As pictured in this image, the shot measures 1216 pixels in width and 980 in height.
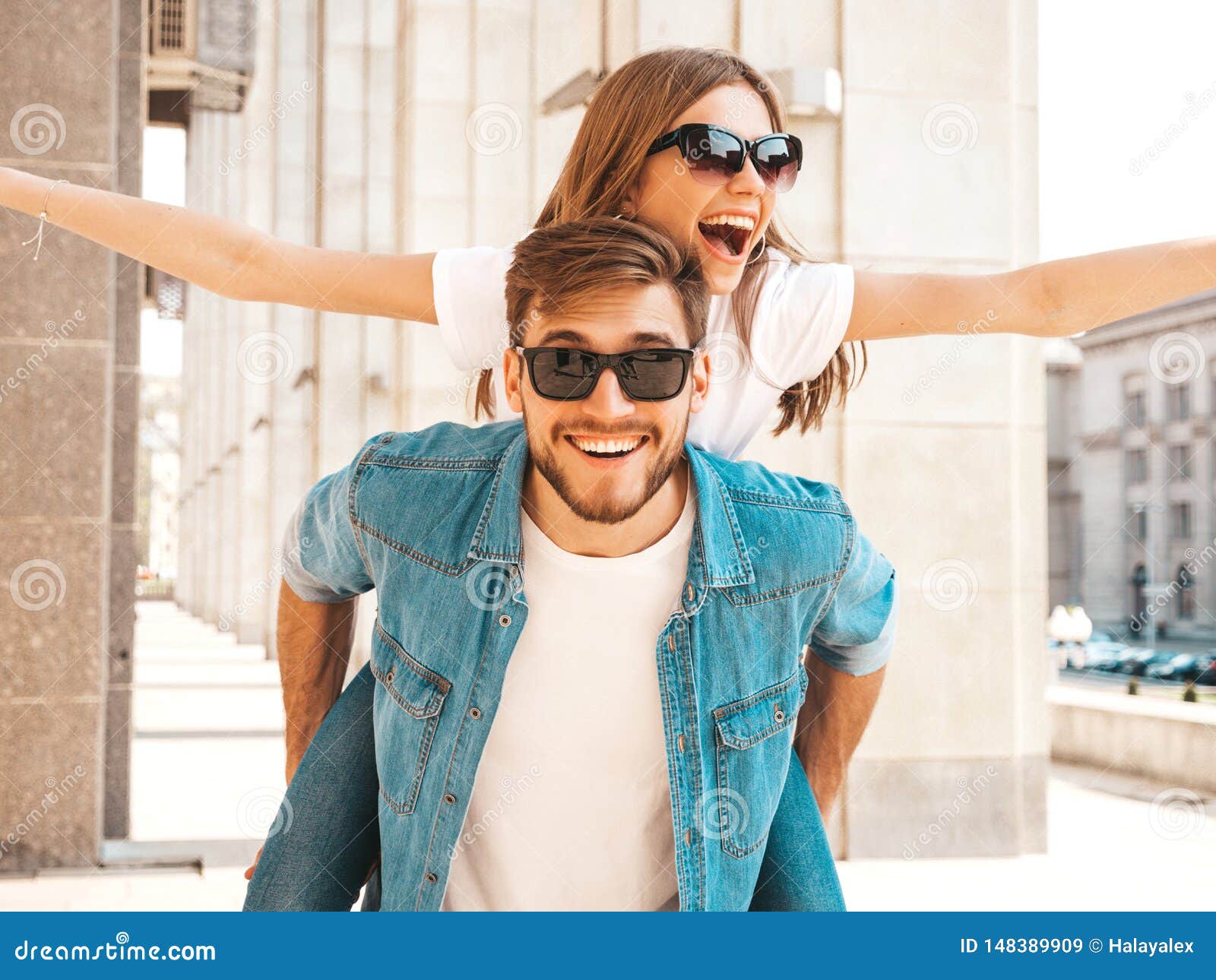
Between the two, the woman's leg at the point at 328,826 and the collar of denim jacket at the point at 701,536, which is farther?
the woman's leg at the point at 328,826

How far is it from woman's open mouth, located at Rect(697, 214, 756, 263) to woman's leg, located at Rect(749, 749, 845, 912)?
1.06 meters

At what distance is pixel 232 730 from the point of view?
1103cm

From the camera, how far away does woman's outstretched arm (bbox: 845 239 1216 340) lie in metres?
2.47

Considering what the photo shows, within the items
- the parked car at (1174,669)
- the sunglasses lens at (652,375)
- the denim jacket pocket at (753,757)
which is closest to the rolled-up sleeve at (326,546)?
the sunglasses lens at (652,375)

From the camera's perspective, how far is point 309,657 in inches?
102

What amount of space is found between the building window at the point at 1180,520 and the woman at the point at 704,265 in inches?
1986

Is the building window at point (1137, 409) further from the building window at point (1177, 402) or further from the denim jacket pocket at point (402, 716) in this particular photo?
the denim jacket pocket at point (402, 716)

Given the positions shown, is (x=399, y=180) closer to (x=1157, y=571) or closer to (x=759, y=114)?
(x=759, y=114)

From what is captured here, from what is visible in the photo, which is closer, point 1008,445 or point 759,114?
point 759,114

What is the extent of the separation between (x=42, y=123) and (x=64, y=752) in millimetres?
2810

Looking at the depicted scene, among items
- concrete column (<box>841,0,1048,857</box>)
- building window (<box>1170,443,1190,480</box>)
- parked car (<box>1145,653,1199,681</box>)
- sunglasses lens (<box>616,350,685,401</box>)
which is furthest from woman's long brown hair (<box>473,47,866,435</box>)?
building window (<box>1170,443,1190,480</box>)

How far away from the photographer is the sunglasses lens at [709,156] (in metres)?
Answer: 2.77

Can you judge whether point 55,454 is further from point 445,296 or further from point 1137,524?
point 1137,524

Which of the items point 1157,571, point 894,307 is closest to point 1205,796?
point 894,307
